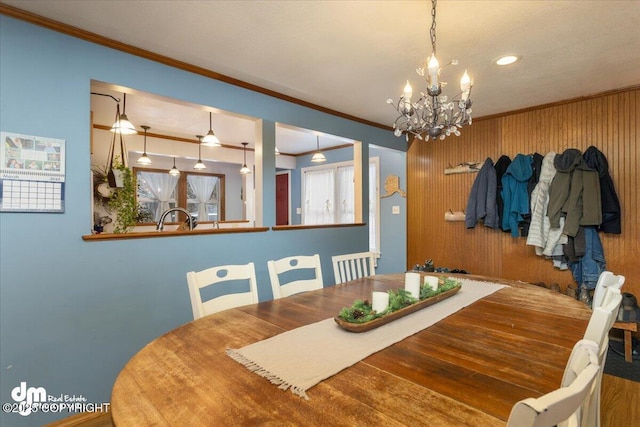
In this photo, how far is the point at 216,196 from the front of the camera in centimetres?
753

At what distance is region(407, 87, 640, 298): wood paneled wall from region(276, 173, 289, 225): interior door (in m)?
2.80

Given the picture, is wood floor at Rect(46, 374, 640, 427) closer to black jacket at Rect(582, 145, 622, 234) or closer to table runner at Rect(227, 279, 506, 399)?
table runner at Rect(227, 279, 506, 399)

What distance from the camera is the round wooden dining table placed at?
734 mm

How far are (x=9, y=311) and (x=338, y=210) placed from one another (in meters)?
4.42

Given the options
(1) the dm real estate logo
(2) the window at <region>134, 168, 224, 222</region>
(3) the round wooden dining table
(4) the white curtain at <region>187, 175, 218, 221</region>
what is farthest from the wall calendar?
(4) the white curtain at <region>187, 175, 218, 221</region>

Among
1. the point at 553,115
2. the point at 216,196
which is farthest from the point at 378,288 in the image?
the point at 216,196

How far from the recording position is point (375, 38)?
2000mm

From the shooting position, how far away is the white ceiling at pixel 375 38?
1712 millimetres

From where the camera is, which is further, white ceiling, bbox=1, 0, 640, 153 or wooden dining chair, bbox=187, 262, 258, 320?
white ceiling, bbox=1, 0, 640, 153

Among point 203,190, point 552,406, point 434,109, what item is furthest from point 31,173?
point 203,190

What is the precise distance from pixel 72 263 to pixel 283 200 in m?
4.80

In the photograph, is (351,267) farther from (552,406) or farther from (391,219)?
(391,219)

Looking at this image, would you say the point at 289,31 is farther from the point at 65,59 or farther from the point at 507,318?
the point at 507,318

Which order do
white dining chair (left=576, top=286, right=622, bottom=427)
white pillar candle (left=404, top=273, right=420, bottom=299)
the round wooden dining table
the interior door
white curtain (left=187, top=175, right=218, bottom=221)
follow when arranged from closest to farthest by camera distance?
1. the round wooden dining table
2. white dining chair (left=576, top=286, right=622, bottom=427)
3. white pillar candle (left=404, top=273, right=420, bottom=299)
4. the interior door
5. white curtain (left=187, top=175, right=218, bottom=221)
